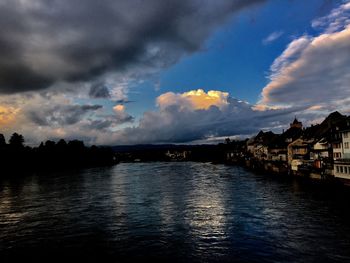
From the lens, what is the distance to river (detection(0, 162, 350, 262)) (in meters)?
31.0

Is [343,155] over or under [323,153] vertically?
under

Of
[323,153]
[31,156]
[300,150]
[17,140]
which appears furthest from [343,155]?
[17,140]

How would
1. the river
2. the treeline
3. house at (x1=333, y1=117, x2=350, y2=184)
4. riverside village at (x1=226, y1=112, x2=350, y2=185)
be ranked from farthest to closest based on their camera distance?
the treeline → riverside village at (x1=226, y1=112, x2=350, y2=185) → house at (x1=333, y1=117, x2=350, y2=184) → the river

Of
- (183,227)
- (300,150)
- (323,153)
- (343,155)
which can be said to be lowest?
(183,227)

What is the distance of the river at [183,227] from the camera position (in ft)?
102

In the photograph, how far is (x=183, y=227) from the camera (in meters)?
39.8

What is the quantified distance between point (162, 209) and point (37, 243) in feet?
66.0

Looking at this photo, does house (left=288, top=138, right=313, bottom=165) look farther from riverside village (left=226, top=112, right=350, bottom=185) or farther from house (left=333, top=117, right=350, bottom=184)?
house (left=333, top=117, right=350, bottom=184)

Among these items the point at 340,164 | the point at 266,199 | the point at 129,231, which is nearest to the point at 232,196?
the point at 266,199

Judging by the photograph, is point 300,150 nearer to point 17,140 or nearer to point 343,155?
point 343,155

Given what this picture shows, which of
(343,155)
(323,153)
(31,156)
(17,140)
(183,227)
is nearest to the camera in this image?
(183,227)

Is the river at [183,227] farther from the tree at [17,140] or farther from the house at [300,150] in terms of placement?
the tree at [17,140]

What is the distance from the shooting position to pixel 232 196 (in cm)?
6431

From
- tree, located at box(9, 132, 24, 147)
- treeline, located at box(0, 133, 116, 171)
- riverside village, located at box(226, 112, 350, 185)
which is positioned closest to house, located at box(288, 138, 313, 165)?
riverside village, located at box(226, 112, 350, 185)
